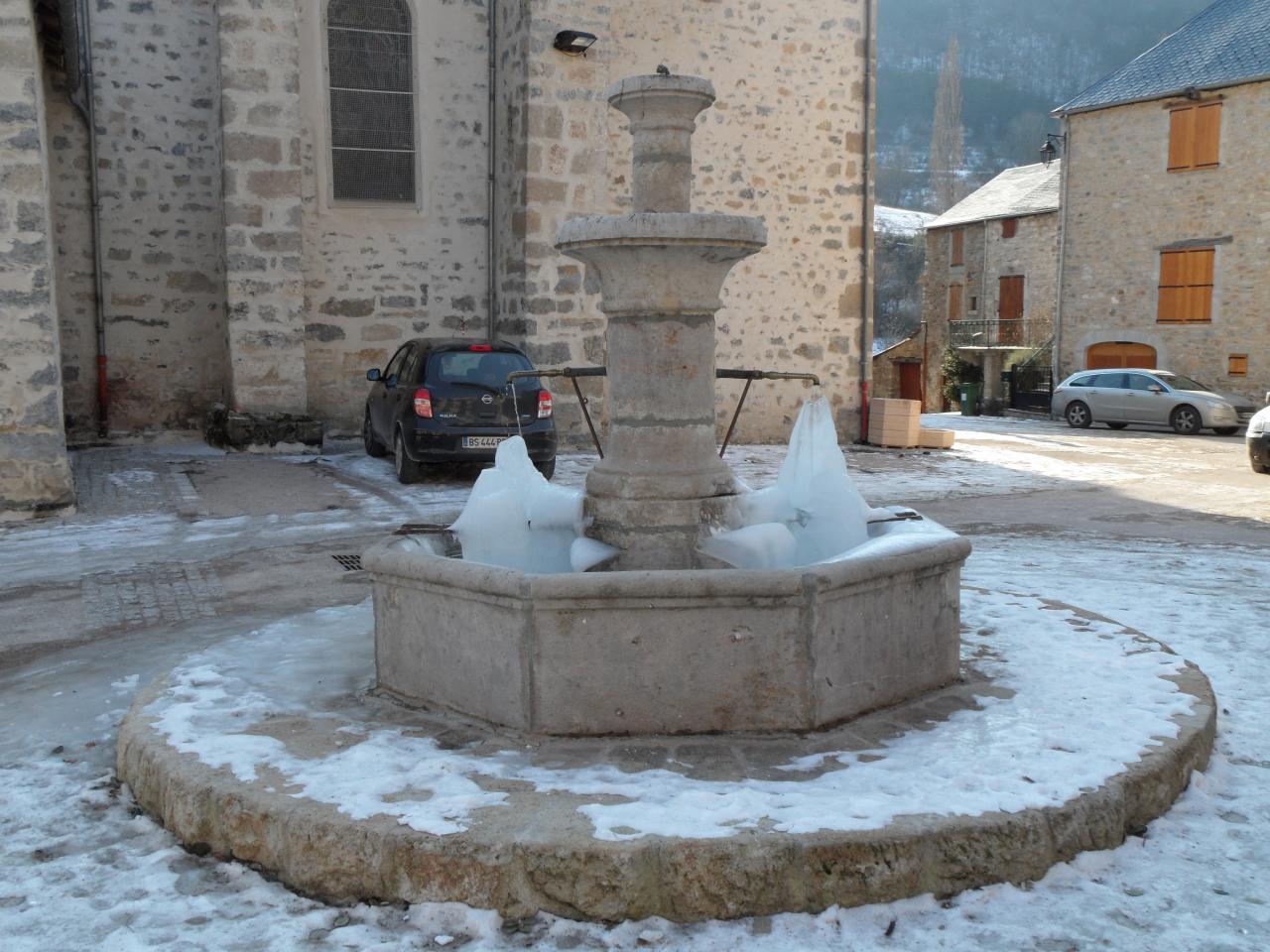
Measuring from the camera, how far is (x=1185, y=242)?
23.6 m

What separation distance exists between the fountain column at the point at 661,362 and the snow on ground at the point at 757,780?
1210 millimetres

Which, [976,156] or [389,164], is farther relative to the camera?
[976,156]

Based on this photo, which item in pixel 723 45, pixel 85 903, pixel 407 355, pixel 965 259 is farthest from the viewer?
pixel 965 259

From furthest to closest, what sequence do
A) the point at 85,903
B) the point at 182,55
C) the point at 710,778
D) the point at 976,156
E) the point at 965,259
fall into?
the point at 976,156 < the point at 965,259 < the point at 182,55 < the point at 710,778 < the point at 85,903

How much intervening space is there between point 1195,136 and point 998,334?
1073 cm

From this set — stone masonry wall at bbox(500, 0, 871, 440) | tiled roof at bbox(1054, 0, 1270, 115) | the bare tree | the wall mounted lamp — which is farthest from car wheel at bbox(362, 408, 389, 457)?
the bare tree

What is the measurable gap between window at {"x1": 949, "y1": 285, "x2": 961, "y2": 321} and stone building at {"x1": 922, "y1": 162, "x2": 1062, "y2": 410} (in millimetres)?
31

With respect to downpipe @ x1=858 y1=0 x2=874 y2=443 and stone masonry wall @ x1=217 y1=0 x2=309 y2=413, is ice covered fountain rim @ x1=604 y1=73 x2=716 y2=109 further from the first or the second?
downpipe @ x1=858 y1=0 x2=874 y2=443

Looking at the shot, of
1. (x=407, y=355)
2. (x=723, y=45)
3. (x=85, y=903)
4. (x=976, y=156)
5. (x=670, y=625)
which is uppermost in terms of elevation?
(x=976, y=156)

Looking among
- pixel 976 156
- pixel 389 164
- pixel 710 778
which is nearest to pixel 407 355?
pixel 389 164

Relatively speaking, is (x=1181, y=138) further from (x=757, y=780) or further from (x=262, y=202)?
(x=757, y=780)

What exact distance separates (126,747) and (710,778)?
195 centimetres

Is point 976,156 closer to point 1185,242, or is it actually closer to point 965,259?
point 965,259

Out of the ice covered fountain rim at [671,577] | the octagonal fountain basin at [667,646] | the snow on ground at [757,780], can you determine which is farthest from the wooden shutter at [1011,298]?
the octagonal fountain basin at [667,646]
